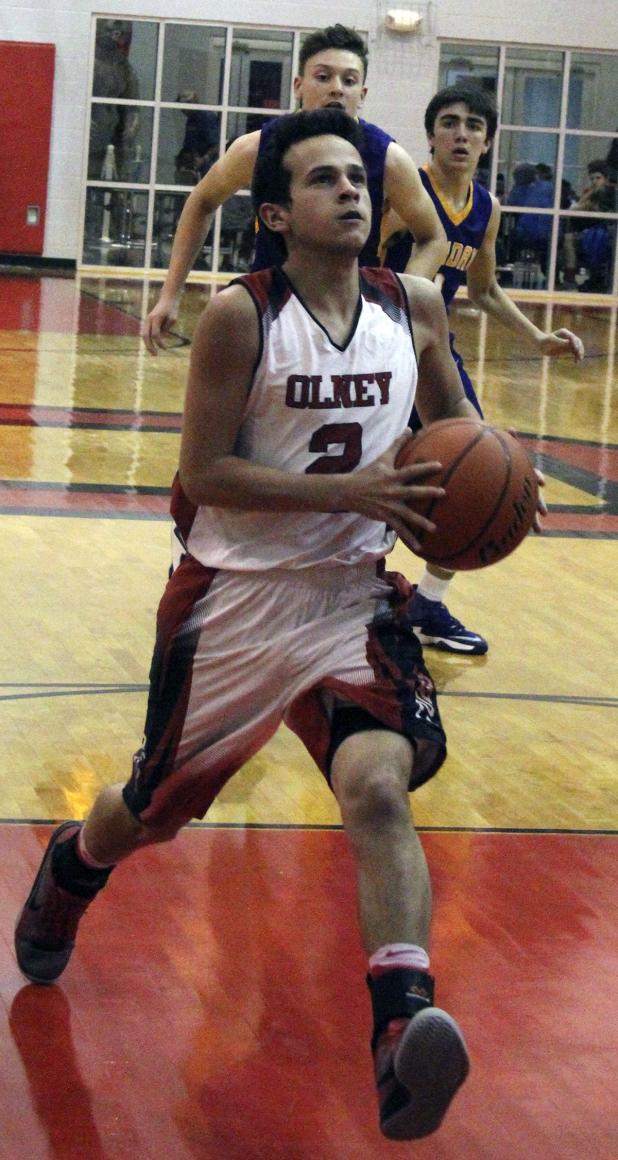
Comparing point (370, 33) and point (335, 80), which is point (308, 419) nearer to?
point (335, 80)

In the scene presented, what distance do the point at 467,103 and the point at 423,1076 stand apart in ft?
12.9

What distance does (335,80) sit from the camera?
181 inches

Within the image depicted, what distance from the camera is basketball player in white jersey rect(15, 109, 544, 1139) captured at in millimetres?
2691

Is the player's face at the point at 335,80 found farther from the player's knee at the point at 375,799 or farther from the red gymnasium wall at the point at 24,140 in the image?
the red gymnasium wall at the point at 24,140

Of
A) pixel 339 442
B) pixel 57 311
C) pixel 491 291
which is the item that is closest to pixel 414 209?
pixel 491 291

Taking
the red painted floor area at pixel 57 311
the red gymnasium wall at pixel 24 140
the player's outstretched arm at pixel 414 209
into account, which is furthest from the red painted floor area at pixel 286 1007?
the red gymnasium wall at pixel 24 140

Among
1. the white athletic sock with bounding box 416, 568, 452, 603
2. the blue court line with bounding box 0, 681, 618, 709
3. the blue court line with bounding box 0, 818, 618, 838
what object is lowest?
the blue court line with bounding box 0, 818, 618, 838

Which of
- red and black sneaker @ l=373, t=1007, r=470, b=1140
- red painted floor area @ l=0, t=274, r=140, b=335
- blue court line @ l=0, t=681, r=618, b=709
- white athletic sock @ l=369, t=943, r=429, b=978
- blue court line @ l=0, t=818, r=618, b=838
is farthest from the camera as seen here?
red painted floor area @ l=0, t=274, r=140, b=335

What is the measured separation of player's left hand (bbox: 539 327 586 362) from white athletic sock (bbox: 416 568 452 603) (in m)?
0.96

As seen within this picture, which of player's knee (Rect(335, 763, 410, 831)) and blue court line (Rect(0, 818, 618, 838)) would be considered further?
blue court line (Rect(0, 818, 618, 838))

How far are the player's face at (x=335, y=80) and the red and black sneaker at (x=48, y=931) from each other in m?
2.49

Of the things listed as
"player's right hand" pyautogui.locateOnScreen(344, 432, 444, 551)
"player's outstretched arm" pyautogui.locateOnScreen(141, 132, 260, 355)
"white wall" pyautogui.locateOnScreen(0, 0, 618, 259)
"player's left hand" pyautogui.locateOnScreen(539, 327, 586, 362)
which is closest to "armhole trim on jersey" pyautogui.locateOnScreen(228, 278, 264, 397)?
"player's right hand" pyautogui.locateOnScreen(344, 432, 444, 551)

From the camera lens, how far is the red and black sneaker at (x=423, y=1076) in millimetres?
2193

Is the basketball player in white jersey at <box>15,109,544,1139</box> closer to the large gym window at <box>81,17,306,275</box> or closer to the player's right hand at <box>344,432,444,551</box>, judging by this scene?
the player's right hand at <box>344,432,444,551</box>
